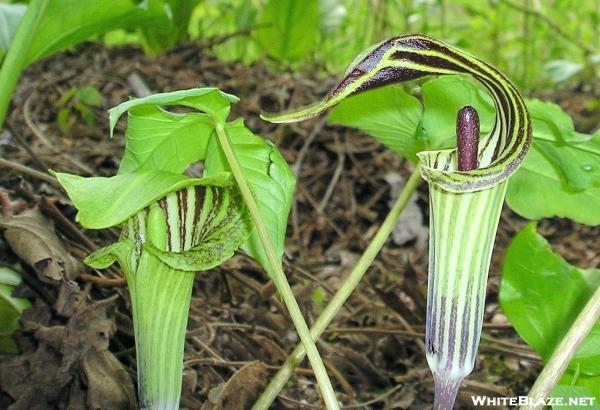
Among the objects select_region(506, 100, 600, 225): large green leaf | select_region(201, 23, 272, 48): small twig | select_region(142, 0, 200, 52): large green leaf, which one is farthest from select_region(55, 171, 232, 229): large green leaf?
select_region(201, 23, 272, 48): small twig

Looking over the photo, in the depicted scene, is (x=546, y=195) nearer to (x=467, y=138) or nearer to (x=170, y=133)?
(x=467, y=138)

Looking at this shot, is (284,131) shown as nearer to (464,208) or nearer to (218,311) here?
(218,311)

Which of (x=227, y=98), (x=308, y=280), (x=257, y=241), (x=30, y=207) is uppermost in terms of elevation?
(x=227, y=98)

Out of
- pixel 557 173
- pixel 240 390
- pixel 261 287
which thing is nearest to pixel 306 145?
pixel 261 287

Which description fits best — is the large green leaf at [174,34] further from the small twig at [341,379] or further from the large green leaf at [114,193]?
the large green leaf at [114,193]

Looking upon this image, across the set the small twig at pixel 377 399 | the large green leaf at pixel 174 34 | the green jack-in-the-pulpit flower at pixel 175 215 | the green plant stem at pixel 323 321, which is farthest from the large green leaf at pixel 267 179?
the large green leaf at pixel 174 34

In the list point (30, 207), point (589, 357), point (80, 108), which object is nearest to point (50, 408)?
point (30, 207)

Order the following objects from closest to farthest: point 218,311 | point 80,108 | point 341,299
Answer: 1. point 341,299
2. point 218,311
3. point 80,108
